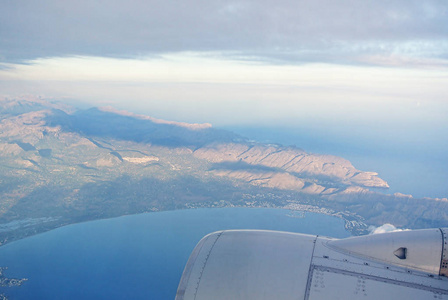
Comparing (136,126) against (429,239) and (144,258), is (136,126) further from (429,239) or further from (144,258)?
(429,239)

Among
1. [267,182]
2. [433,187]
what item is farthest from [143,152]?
[433,187]

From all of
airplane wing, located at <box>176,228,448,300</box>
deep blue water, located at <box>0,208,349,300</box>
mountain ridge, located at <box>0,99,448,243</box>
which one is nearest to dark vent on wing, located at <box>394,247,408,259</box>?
airplane wing, located at <box>176,228,448,300</box>

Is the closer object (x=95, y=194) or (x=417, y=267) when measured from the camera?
(x=417, y=267)

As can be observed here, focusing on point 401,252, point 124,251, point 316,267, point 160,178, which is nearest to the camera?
point 316,267

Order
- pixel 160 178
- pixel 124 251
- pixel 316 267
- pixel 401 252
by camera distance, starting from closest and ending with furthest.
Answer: pixel 316 267 → pixel 401 252 → pixel 124 251 → pixel 160 178

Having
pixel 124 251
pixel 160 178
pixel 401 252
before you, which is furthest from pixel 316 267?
pixel 160 178

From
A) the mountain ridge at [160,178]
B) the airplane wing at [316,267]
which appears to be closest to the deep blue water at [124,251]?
the mountain ridge at [160,178]

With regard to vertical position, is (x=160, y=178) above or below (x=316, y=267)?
below

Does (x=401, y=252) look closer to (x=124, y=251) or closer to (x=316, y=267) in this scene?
(x=316, y=267)
